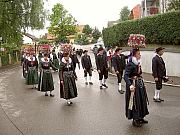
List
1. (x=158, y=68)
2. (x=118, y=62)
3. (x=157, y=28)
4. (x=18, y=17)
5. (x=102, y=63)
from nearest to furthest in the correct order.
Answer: (x=158, y=68) < (x=118, y=62) < (x=102, y=63) < (x=157, y=28) < (x=18, y=17)

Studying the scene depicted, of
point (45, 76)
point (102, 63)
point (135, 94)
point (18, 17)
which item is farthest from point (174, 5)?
point (135, 94)

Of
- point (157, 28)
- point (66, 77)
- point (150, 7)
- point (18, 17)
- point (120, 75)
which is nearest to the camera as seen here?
point (66, 77)

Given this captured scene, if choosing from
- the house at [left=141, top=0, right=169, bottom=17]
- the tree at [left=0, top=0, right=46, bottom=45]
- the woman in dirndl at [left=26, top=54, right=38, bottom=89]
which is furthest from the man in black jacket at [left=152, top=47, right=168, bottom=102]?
the house at [left=141, top=0, right=169, bottom=17]

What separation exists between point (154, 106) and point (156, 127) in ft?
8.81

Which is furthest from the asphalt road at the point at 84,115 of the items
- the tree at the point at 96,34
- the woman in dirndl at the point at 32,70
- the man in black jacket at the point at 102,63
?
the tree at the point at 96,34

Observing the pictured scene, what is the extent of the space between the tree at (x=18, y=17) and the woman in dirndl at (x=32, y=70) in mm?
4748

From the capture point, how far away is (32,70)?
18.2m

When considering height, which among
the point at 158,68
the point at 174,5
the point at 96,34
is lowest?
the point at 158,68

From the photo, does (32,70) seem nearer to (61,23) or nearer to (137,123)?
(137,123)

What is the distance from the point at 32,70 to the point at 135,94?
9893 millimetres

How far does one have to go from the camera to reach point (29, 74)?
18.2 metres

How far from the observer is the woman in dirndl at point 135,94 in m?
9.03

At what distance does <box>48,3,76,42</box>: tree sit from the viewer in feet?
266

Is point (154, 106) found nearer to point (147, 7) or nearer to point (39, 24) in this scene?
point (39, 24)
